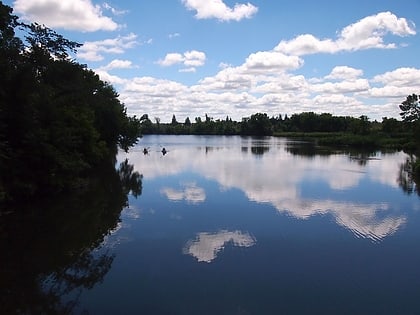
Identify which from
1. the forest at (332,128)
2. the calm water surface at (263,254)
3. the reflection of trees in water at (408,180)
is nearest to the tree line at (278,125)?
the forest at (332,128)

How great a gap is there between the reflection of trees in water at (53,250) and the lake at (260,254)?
0.32 m

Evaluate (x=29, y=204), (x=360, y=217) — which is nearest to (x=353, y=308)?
(x=360, y=217)

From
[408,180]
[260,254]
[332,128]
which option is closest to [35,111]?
[260,254]

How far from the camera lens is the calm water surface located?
11234 millimetres

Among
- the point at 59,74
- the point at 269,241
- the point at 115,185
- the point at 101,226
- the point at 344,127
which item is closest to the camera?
the point at 269,241

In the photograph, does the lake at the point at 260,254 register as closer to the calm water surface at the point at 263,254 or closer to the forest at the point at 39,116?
the calm water surface at the point at 263,254

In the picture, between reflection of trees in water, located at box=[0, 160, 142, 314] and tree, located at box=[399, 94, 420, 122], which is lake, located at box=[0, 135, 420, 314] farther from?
tree, located at box=[399, 94, 420, 122]

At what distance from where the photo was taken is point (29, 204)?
2336 cm

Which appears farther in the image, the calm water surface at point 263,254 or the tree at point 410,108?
the tree at point 410,108

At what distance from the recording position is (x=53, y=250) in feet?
50.9

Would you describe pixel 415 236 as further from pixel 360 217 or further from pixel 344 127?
pixel 344 127

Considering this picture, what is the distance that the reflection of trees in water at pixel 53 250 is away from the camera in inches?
449

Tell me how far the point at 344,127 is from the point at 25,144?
14013cm

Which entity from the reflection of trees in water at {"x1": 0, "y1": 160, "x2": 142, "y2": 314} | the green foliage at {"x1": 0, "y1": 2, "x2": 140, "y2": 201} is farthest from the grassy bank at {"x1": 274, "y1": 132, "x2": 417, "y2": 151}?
the reflection of trees in water at {"x1": 0, "y1": 160, "x2": 142, "y2": 314}
